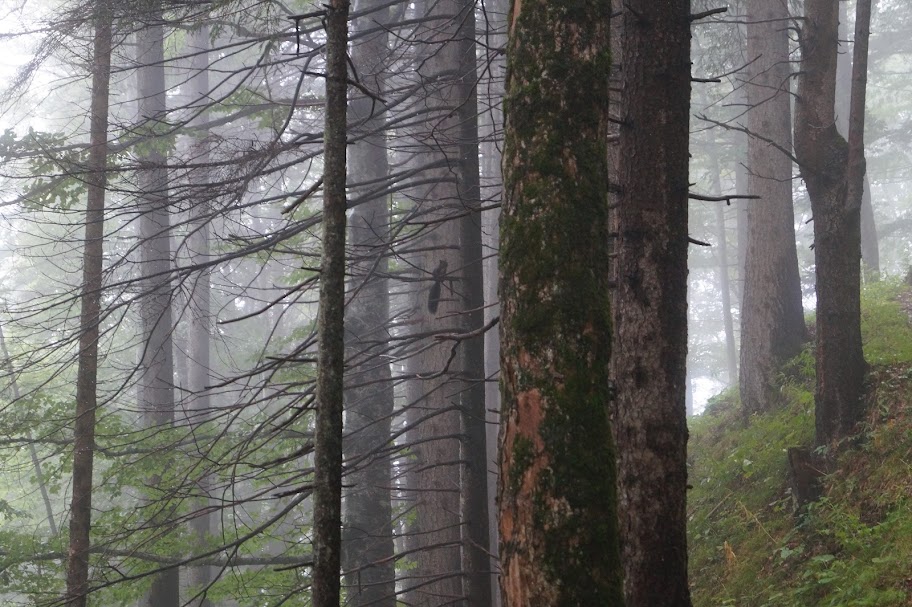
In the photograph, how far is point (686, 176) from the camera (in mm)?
5293

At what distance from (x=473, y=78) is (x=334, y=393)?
16.9 ft

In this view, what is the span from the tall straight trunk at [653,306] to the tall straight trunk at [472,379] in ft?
6.29

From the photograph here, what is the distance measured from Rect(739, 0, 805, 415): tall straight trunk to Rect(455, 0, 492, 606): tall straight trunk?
215 inches

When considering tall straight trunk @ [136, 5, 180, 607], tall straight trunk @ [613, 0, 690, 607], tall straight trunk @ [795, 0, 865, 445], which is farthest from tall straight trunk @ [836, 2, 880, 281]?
tall straight trunk @ [136, 5, 180, 607]

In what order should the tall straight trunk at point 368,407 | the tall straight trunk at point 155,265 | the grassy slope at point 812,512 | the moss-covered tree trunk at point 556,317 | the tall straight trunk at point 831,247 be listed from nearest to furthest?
the moss-covered tree trunk at point 556,317, the grassy slope at point 812,512, the tall straight trunk at point 831,247, the tall straight trunk at point 155,265, the tall straight trunk at point 368,407

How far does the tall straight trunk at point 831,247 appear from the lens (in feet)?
25.8

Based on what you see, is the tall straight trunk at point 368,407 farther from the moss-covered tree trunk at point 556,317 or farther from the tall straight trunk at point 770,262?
the moss-covered tree trunk at point 556,317

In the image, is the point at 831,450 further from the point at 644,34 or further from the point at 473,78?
the point at 473,78

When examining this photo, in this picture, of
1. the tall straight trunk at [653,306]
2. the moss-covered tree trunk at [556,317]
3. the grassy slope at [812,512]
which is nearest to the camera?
the moss-covered tree trunk at [556,317]

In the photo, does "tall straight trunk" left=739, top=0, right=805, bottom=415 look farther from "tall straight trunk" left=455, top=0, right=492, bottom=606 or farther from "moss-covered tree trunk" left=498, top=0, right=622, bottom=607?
"moss-covered tree trunk" left=498, top=0, right=622, bottom=607

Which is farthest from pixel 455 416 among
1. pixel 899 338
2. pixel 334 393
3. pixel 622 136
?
pixel 899 338

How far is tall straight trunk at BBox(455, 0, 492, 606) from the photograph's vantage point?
24.2ft

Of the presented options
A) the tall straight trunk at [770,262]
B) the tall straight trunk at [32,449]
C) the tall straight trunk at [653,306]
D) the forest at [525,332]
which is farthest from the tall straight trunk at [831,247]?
the tall straight trunk at [32,449]

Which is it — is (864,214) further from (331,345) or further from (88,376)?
(331,345)
